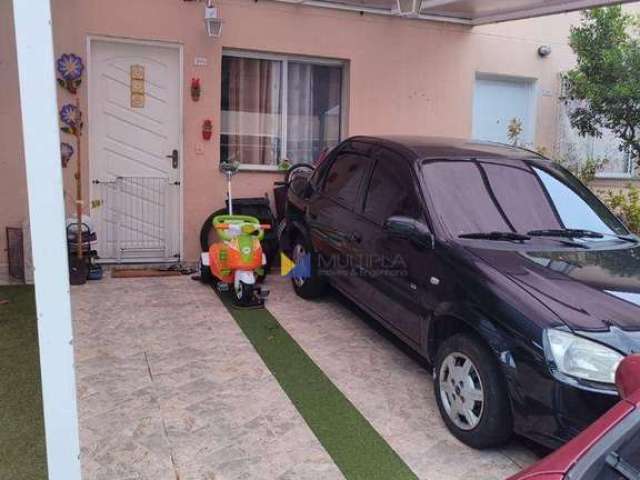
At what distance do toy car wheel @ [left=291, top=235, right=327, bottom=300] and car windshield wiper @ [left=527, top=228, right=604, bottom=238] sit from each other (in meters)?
2.42

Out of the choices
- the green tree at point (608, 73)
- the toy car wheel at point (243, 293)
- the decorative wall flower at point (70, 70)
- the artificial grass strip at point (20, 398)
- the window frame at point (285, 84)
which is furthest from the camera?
the green tree at point (608, 73)

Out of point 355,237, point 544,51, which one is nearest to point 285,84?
point 355,237

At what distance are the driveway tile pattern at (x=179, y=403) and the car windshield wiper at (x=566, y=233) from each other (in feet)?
6.34

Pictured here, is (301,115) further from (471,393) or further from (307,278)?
(471,393)

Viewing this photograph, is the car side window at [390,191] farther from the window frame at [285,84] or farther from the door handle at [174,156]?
the door handle at [174,156]

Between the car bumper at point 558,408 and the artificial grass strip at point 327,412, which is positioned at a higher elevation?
the car bumper at point 558,408

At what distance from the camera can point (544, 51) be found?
8.56 m

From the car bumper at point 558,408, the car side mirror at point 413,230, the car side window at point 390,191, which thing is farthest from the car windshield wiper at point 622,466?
the car side window at point 390,191

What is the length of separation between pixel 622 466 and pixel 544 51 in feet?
27.2

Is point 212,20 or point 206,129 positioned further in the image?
point 206,129

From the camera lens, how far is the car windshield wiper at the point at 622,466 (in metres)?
1.33

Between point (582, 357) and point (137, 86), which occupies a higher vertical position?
point (137, 86)

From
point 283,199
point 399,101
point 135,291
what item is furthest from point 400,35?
point 135,291

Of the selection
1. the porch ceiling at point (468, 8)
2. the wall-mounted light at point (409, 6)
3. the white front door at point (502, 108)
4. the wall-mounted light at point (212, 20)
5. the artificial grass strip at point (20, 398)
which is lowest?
the artificial grass strip at point (20, 398)
